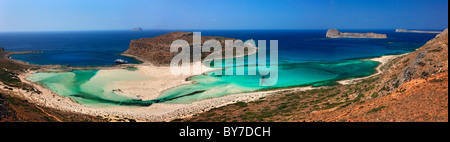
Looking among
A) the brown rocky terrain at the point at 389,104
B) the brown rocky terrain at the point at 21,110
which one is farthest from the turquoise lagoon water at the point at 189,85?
the brown rocky terrain at the point at 389,104

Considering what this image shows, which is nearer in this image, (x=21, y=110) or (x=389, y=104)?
(x=389, y=104)

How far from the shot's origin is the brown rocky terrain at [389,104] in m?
15.6

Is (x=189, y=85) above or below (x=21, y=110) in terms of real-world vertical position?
below

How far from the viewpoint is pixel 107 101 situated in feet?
125

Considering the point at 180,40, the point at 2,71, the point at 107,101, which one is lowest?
the point at 107,101

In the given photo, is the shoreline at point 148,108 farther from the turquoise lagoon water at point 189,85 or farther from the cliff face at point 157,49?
the cliff face at point 157,49

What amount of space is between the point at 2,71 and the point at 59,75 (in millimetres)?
10595

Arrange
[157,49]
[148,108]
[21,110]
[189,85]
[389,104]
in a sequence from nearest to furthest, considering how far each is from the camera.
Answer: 1. [389,104]
2. [21,110]
3. [148,108]
4. [189,85]
5. [157,49]

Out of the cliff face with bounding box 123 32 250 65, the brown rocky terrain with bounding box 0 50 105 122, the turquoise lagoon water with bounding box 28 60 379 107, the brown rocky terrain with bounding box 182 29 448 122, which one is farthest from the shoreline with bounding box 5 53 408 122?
the cliff face with bounding box 123 32 250 65

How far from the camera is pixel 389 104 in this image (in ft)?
59.0

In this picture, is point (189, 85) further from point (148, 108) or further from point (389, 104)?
point (389, 104)

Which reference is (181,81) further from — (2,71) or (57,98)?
(2,71)

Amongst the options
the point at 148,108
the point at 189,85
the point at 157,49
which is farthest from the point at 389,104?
the point at 157,49

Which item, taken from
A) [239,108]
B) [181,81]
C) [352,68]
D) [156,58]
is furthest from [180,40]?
[239,108]
